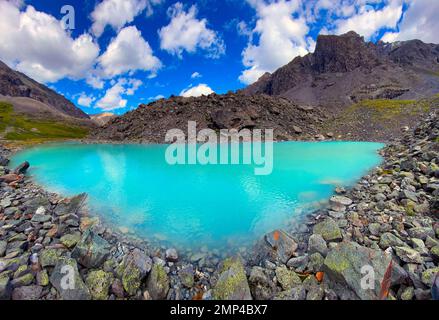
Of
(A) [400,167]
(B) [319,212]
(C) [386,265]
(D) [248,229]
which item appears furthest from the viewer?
(A) [400,167]

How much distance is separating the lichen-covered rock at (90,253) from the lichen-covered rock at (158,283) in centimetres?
209

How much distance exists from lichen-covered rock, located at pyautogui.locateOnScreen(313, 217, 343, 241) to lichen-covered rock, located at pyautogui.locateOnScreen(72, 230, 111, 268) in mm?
8642

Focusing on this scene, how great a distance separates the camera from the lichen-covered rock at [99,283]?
6.54 metres

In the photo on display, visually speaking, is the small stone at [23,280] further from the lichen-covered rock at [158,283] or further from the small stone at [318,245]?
the small stone at [318,245]

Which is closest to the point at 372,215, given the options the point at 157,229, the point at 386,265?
the point at 386,265

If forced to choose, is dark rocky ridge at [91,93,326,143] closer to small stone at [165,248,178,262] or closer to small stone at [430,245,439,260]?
small stone at [430,245,439,260]

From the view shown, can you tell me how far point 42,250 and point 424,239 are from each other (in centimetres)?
1422

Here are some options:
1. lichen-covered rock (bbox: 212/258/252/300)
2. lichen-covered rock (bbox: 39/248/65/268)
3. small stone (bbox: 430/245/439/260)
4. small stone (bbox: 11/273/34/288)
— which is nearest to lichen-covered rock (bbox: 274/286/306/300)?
lichen-covered rock (bbox: 212/258/252/300)

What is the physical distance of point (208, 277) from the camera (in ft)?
→ 24.7

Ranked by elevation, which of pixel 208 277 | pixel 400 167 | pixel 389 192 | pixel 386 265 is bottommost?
pixel 208 277

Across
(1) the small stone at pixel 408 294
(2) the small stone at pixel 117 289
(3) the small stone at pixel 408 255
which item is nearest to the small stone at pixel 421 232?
(3) the small stone at pixel 408 255

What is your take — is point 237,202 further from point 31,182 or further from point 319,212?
point 31,182

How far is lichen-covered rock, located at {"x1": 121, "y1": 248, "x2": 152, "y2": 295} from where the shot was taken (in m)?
6.82

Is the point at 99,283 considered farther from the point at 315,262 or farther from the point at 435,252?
the point at 435,252
